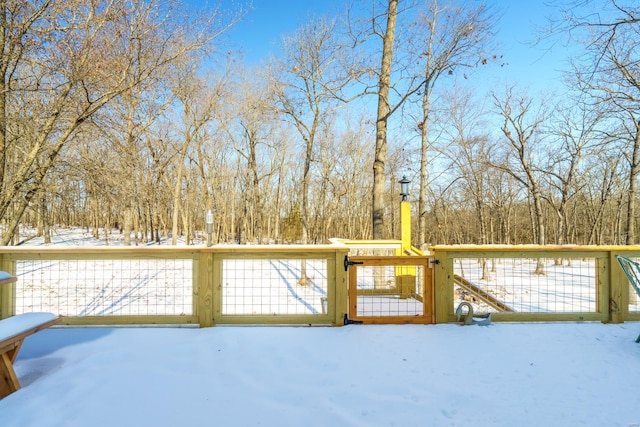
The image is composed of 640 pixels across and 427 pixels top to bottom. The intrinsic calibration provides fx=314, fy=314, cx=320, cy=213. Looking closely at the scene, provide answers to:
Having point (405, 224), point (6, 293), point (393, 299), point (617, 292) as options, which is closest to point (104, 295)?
point (6, 293)

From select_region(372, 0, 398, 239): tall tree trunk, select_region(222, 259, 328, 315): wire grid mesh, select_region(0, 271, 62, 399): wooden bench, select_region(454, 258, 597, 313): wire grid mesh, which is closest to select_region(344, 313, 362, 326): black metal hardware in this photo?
select_region(454, 258, 597, 313): wire grid mesh

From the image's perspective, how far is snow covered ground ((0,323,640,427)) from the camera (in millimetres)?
1919

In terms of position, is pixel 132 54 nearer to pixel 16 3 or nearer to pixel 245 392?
pixel 16 3

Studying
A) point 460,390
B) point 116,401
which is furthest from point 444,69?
point 116,401

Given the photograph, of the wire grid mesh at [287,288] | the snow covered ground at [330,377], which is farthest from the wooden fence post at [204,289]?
the wire grid mesh at [287,288]

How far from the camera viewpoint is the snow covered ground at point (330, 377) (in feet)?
6.30

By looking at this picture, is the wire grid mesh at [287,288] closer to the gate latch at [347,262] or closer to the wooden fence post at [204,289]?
the wooden fence post at [204,289]

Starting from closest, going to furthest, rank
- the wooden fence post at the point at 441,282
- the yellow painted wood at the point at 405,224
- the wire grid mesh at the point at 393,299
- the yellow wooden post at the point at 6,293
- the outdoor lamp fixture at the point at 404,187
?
the yellow wooden post at the point at 6,293 → the wooden fence post at the point at 441,282 → the wire grid mesh at the point at 393,299 → the yellow painted wood at the point at 405,224 → the outdoor lamp fixture at the point at 404,187

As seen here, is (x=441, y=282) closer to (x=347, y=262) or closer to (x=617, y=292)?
(x=347, y=262)

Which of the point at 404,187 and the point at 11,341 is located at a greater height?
the point at 404,187

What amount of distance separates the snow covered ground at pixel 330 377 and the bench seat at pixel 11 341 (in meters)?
0.09

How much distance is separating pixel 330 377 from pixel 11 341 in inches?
82.8

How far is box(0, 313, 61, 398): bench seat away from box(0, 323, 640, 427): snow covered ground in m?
0.09

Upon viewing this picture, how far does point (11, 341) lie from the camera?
77.3 inches
